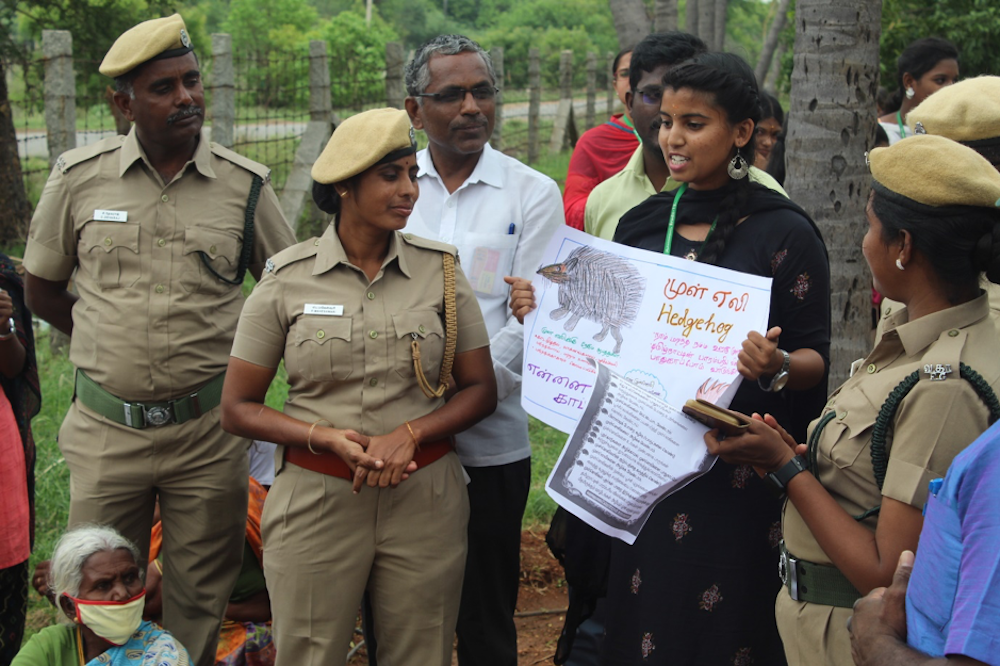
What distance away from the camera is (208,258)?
141 inches

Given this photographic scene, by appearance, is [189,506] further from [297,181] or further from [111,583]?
[297,181]

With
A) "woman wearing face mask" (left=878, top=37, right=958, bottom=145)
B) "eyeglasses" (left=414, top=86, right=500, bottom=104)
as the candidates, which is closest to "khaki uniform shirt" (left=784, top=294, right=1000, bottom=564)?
"eyeglasses" (left=414, top=86, right=500, bottom=104)

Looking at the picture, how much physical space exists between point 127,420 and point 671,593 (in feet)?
6.57

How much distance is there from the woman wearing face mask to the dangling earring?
3529 millimetres

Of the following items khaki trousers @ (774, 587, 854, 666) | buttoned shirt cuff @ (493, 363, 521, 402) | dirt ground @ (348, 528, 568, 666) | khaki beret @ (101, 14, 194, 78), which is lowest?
dirt ground @ (348, 528, 568, 666)

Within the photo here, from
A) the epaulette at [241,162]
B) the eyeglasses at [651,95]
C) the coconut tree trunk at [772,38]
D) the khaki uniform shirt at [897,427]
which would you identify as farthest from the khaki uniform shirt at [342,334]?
the coconut tree trunk at [772,38]

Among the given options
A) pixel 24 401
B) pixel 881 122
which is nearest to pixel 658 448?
pixel 24 401

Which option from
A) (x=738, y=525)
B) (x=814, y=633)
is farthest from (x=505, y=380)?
(x=814, y=633)

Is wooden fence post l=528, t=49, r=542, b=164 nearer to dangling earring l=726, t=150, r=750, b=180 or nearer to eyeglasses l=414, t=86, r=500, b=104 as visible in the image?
eyeglasses l=414, t=86, r=500, b=104

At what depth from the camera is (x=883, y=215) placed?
2139 mm

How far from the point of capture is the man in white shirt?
3.54 m

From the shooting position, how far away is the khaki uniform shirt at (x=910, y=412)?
6.41ft

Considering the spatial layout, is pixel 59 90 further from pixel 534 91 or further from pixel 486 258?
pixel 534 91

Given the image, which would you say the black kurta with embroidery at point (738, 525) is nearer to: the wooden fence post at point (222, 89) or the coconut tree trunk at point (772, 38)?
the wooden fence post at point (222, 89)
